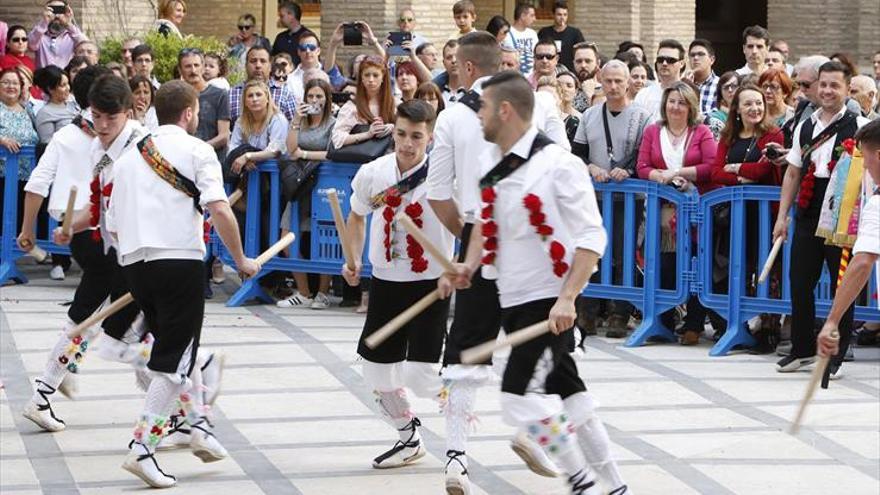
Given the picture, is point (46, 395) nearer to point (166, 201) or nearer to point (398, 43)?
point (166, 201)

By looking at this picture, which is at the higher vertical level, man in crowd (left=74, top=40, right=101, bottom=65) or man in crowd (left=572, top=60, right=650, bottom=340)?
man in crowd (left=74, top=40, right=101, bottom=65)

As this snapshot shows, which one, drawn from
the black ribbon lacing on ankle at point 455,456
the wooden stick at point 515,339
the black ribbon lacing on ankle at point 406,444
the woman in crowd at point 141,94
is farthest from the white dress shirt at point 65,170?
the woman in crowd at point 141,94

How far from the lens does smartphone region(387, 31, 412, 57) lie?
17.9 m

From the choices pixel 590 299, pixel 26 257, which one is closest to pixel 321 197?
pixel 590 299

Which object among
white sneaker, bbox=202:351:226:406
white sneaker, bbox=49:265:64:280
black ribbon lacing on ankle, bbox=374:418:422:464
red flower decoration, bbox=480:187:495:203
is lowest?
white sneaker, bbox=49:265:64:280

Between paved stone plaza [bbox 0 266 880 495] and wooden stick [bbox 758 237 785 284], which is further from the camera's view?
wooden stick [bbox 758 237 785 284]

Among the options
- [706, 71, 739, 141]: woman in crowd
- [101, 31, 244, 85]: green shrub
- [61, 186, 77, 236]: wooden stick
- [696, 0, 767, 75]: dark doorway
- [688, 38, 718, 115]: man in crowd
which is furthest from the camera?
[696, 0, 767, 75]: dark doorway

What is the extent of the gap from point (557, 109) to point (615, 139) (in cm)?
233

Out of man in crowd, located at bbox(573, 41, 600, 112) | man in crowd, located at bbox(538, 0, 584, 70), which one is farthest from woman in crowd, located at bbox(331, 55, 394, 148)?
man in crowd, located at bbox(538, 0, 584, 70)

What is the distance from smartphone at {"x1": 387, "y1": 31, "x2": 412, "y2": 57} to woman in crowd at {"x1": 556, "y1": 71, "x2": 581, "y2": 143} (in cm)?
258

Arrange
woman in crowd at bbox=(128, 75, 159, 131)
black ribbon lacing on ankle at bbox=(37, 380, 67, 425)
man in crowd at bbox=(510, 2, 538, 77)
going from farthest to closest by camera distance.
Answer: man in crowd at bbox=(510, 2, 538, 77)
woman in crowd at bbox=(128, 75, 159, 131)
black ribbon lacing on ankle at bbox=(37, 380, 67, 425)

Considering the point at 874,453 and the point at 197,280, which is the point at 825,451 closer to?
the point at 874,453

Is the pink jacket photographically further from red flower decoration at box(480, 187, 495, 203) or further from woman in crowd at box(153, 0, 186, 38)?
woman in crowd at box(153, 0, 186, 38)

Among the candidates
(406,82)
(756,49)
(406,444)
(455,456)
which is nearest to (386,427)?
(406,444)
